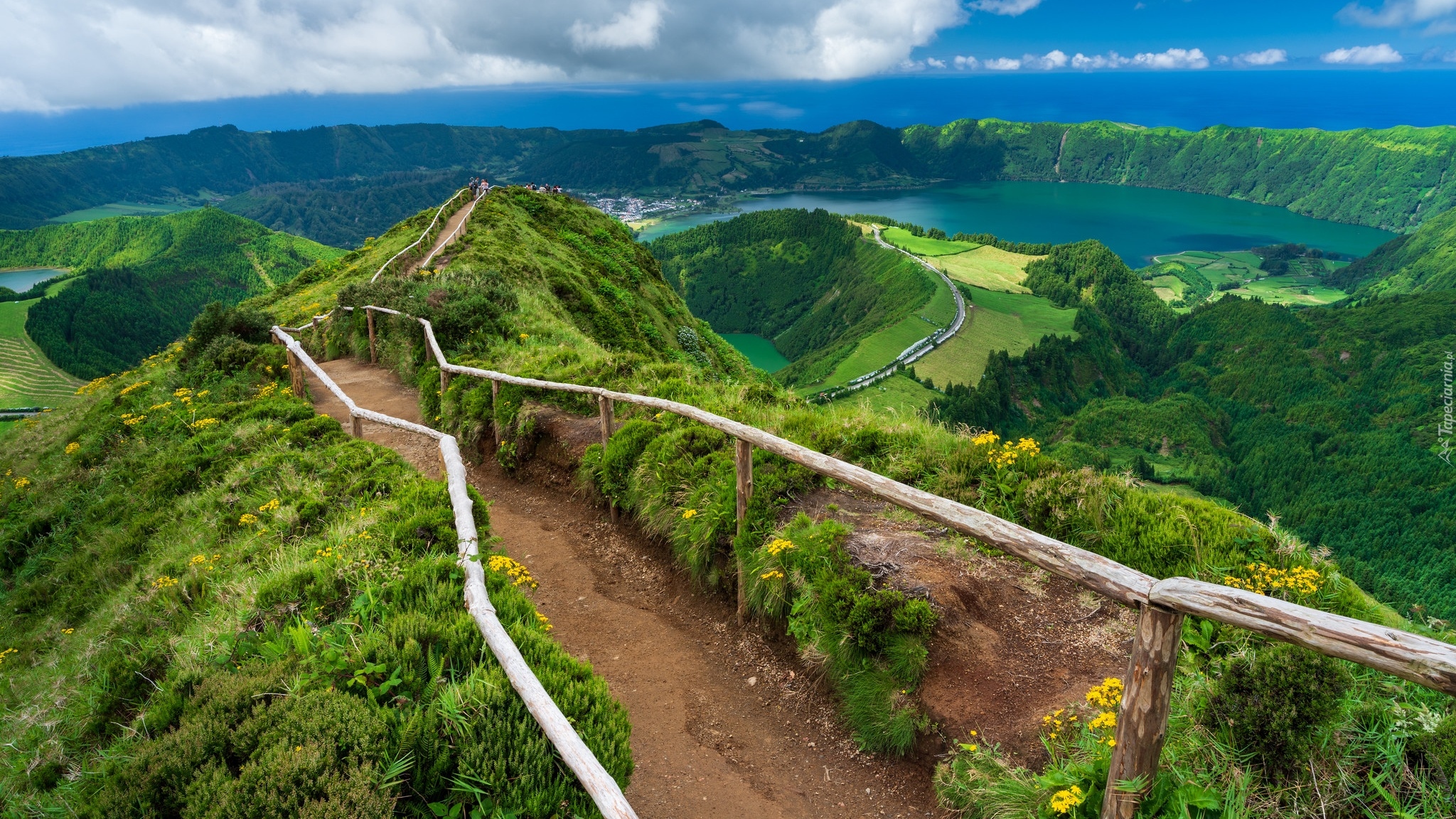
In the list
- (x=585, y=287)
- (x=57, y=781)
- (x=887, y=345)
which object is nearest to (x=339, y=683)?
(x=57, y=781)

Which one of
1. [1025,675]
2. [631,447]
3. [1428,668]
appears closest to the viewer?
[1428,668]

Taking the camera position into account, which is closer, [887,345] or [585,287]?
[585,287]

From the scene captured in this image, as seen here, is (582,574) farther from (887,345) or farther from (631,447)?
(887,345)

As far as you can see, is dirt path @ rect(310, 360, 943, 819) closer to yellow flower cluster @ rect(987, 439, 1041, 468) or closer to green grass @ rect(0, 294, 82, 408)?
yellow flower cluster @ rect(987, 439, 1041, 468)

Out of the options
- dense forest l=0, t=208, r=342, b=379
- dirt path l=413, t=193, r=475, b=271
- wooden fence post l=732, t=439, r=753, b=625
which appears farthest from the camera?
dense forest l=0, t=208, r=342, b=379

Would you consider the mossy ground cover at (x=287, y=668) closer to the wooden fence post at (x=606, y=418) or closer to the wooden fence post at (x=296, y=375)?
the wooden fence post at (x=606, y=418)

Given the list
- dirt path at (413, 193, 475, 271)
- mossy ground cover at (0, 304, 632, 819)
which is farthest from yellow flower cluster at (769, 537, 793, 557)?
dirt path at (413, 193, 475, 271)

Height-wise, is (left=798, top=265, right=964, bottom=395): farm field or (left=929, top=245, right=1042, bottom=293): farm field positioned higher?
(left=929, top=245, right=1042, bottom=293): farm field
